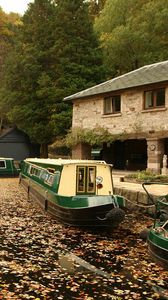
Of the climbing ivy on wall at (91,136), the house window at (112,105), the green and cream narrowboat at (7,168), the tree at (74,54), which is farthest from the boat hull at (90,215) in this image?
the tree at (74,54)

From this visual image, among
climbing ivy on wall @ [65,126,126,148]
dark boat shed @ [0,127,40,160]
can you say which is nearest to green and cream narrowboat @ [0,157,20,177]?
climbing ivy on wall @ [65,126,126,148]

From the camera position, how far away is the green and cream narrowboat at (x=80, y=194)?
12.1 meters

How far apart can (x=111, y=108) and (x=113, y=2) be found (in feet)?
60.7

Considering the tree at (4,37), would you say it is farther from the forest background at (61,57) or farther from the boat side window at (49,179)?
the boat side window at (49,179)

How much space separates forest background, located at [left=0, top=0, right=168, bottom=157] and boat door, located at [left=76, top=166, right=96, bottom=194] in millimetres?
17667

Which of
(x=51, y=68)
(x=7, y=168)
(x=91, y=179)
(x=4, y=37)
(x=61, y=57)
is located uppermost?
(x=4, y=37)

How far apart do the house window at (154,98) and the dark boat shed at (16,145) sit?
61.5 ft

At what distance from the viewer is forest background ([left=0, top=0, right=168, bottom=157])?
32906mm

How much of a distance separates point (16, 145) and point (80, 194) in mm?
26145

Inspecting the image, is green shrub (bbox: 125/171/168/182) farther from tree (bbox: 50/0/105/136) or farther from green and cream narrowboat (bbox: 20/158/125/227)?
tree (bbox: 50/0/105/136)

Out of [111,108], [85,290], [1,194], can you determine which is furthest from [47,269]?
[111,108]

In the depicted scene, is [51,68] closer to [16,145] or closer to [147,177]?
[16,145]

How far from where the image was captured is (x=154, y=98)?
22625 mm

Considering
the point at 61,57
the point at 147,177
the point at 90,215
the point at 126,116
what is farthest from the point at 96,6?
the point at 90,215
